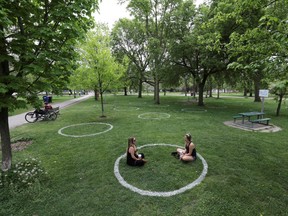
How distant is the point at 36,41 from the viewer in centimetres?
380

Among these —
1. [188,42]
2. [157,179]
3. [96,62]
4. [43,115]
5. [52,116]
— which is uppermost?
[188,42]

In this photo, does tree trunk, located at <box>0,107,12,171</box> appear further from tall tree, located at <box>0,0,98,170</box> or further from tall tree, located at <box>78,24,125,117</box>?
tall tree, located at <box>78,24,125,117</box>

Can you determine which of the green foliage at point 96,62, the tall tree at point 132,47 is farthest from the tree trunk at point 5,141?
the tall tree at point 132,47

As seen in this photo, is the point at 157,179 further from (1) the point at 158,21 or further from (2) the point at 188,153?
(1) the point at 158,21

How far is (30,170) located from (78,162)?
1.19m

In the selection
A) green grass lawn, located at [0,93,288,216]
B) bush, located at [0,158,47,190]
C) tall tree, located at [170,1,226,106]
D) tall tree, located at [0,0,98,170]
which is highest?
tall tree, located at [170,1,226,106]

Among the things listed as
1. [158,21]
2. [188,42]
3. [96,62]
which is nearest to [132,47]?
[158,21]

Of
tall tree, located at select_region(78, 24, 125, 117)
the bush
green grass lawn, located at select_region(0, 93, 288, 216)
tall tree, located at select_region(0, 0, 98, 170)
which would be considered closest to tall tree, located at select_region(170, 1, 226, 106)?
tall tree, located at select_region(78, 24, 125, 117)

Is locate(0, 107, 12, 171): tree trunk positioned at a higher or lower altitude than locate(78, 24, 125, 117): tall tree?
lower

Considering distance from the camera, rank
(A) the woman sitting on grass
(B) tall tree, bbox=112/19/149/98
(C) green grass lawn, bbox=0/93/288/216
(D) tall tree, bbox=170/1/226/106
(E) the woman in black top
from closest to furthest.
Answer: (C) green grass lawn, bbox=0/93/288/216, (A) the woman sitting on grass, (E) the woman in black top, (D) tall tree, bbox=170/1/226/106, (B) tall tree, bbox=112/19/149/98

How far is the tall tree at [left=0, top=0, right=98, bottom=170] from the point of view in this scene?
3.23m

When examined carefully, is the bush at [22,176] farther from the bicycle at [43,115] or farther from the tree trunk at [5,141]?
the bicycle at [43,115]

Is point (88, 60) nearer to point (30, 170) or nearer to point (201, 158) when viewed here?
point (30, 170)

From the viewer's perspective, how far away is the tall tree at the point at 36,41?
3.23 m
